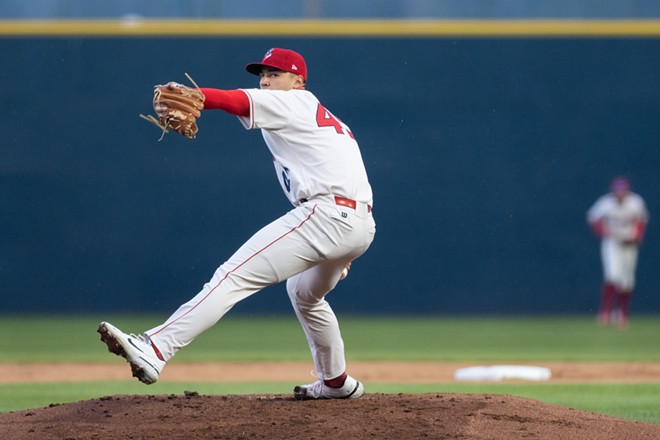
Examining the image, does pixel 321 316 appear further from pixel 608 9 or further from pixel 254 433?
pixel 608 9

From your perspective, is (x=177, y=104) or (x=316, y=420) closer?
(x=177, y=104)

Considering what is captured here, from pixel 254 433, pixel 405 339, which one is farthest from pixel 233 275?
pixel 405 339

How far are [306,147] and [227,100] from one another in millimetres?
430

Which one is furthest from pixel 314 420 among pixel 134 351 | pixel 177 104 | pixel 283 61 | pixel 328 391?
pixel 283 61

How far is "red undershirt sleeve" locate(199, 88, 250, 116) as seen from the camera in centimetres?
428

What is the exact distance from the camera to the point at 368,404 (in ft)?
15.8

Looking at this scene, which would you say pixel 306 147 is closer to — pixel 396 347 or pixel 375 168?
pixel 396 347

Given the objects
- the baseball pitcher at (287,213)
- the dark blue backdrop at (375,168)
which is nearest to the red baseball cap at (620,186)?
the dark blue backdrop at (375,168)

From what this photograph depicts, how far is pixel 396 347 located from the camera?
1068cm

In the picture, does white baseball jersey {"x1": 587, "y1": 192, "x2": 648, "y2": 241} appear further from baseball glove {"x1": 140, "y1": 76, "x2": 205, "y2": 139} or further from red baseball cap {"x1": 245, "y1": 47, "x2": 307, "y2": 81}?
baseball glove {"x1": 140, "y1": 76, "x2": 205, "y2": 139}

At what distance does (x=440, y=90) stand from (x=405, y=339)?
4.29 m

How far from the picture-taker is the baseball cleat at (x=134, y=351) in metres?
4.09

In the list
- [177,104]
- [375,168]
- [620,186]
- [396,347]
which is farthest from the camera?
[375,168]

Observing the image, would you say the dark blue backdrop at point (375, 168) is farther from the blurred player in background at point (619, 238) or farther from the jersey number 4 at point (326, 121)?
the jersey number 4 at point (326, 121)
